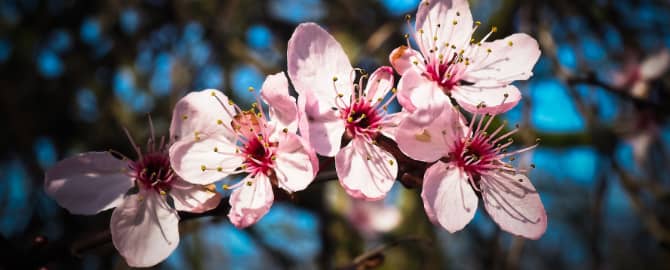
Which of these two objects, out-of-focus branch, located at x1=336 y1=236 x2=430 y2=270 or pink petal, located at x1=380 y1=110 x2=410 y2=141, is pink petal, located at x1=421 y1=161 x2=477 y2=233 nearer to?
pink petal, located at x1=380 y1=110 x2=410 y2=141

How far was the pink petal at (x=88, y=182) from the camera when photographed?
785 millimetres

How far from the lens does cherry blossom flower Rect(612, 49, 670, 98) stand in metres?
1.77

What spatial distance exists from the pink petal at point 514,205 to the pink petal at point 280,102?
0.28 m

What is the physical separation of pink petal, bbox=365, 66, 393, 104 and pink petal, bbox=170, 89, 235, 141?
0.20m

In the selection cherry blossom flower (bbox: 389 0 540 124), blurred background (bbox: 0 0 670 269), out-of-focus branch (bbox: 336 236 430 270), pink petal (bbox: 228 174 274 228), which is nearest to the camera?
pink petal (bbox: 228 174 274 228)

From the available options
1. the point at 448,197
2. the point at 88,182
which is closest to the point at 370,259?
the point at 448,197

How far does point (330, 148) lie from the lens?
2.46 ft

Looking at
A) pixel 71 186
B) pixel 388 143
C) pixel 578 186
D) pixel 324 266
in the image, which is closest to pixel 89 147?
pixel 324 266

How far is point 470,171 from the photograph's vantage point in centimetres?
81

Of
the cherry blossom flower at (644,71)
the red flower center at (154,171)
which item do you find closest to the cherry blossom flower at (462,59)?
the red flower center at (154,171)

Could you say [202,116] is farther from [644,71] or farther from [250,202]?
[644,71]

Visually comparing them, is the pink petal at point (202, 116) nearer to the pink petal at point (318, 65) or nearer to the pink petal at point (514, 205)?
the pink petal at point (318, 65)

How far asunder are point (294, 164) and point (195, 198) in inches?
5.8

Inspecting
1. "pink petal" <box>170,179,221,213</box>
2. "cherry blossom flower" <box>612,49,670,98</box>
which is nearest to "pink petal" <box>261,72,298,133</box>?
"pink petal" <box>170,179,221,213</box>
